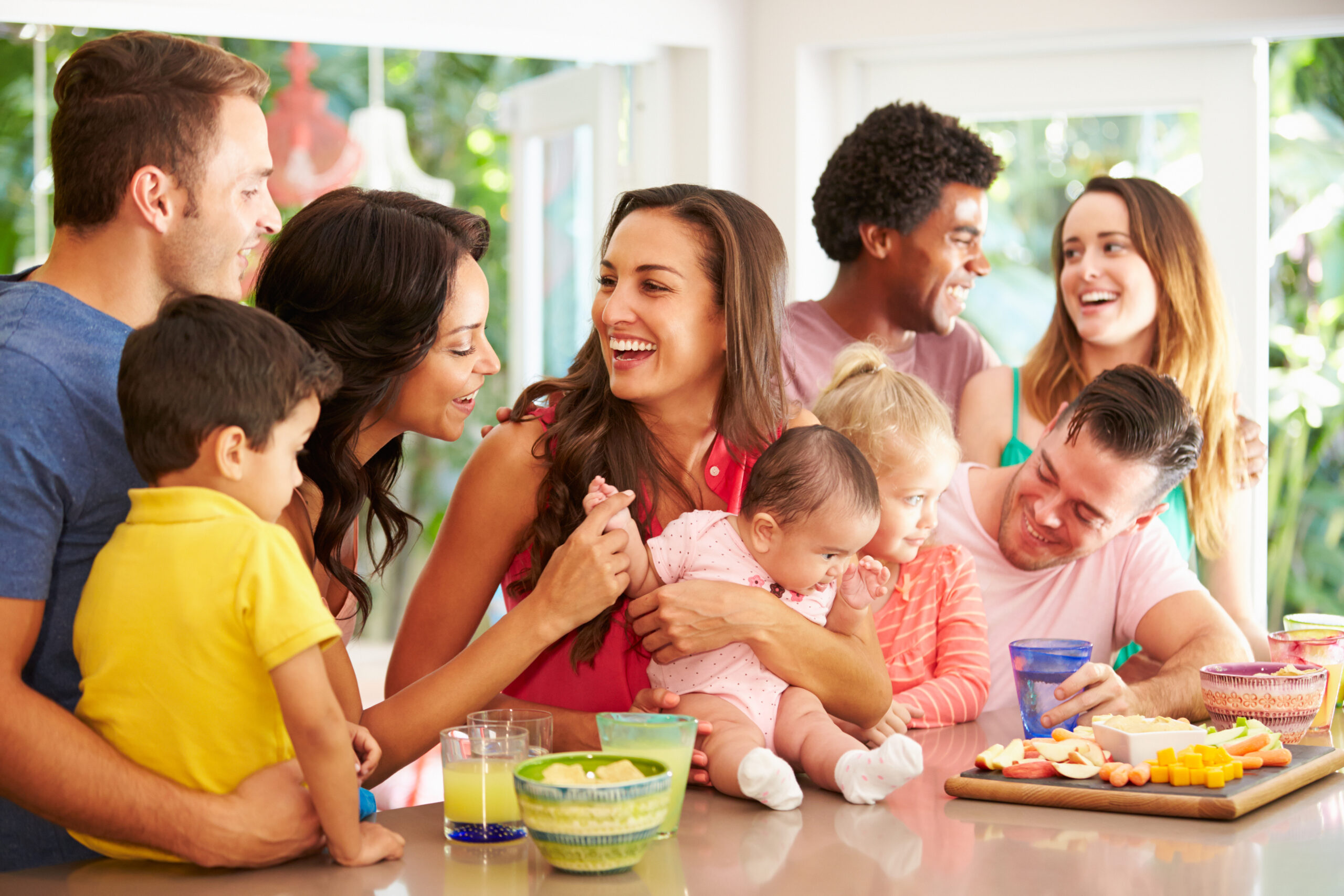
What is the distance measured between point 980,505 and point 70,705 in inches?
66.1

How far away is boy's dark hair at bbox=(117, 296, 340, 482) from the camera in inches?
49.4

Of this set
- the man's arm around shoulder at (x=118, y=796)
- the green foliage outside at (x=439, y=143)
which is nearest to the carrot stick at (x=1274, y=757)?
the man's arm around shoulder at (x=118, y=796)

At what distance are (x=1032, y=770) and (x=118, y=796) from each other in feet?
3.52

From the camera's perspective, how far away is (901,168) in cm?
315

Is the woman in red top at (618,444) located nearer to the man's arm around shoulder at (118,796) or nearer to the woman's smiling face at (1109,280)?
the man's arm around shoulder at (118,796)

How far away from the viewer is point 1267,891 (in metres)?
1.28

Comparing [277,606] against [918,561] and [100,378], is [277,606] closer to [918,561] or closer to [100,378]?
[100,378]

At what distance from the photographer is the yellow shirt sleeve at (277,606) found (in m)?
1.18

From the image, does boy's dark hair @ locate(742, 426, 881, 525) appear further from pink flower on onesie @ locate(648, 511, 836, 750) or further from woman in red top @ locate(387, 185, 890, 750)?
woman in red top @ locate(387, 185, 890, 750)

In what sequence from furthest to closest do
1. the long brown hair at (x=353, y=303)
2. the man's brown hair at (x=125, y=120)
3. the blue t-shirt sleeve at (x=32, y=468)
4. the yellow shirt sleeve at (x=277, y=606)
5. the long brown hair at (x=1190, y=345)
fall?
the long brown hair at (x=1190, y=345), the long brown hair at (x=353, y=303), the man's brown hair at (x=125, y=120), the blue t-shirt sleeve at (x=32, y=468), the yellow shirt sleeve at (x=277, y=606)

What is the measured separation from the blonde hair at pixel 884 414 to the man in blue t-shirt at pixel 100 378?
1013 millimetres

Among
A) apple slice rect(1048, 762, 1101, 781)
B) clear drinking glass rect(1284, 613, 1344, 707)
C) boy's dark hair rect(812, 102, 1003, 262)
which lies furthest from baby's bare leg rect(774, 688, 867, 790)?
boy's dark hair rect(812, 102, 1003, 262)

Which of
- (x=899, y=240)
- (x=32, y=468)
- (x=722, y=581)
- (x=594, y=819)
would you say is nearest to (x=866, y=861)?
(x=594, y=819)

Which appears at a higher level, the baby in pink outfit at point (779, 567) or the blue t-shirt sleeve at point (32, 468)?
the blue t-shirt sleeve at point (32, 468)
